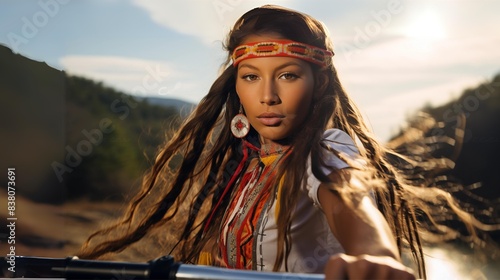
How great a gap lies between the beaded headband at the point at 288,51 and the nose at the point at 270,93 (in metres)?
0.09

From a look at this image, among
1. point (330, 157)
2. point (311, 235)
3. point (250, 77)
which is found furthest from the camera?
point (250, 77)

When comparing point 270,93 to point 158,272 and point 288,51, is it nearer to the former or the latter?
point 288,51

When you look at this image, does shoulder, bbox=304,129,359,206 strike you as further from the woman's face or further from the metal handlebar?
the metal handlebar

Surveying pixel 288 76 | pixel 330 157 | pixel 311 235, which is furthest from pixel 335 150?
pixel 288 76

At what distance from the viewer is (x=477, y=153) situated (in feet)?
21.4

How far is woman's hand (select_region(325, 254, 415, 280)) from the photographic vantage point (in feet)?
3.83

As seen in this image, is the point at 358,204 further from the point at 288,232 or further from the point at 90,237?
the point at 90,237

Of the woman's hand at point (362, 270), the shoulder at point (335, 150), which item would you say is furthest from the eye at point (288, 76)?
the woman's hand at point (362, 270)

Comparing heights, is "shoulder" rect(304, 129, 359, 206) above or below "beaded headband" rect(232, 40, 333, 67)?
below

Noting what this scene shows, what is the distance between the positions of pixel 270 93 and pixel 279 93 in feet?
0.09

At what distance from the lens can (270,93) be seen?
198 centimetres

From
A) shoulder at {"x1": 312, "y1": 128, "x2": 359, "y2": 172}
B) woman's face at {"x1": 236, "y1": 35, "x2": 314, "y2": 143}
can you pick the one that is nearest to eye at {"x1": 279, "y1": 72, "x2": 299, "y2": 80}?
woman's face at {"x1": 236, "y1": 35, "x2": 314, "y2": 143}

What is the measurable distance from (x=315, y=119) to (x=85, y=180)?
6.51 meters

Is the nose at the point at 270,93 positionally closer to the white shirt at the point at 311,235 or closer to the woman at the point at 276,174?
the woman at the point at 276,174
